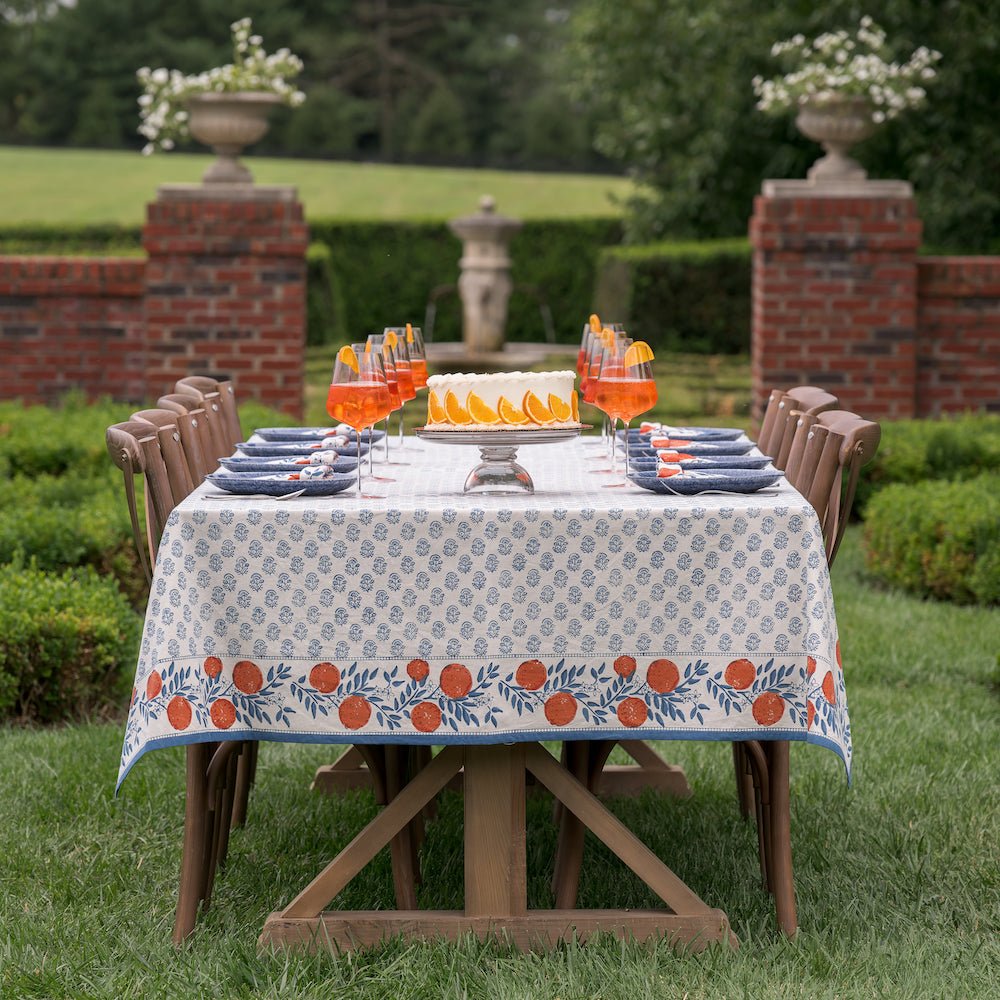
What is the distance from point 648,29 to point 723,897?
14.3m

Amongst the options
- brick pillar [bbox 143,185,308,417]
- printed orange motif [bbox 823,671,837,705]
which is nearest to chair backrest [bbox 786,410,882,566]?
printed orange motif [bbox 823,671,837,705]

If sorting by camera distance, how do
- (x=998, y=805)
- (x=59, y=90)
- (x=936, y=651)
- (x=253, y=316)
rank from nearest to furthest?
(x=998, y=805), (x=936, y=651), (x=253, y=316), (x=59, y=90)

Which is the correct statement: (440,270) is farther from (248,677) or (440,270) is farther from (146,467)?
(248,677)

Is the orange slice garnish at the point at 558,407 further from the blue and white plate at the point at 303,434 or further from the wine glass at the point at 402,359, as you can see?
the blue and white plate at the point at 303,434

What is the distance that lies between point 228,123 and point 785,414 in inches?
215

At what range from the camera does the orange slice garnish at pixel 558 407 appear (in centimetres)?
329

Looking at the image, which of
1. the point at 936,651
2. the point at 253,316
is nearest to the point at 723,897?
the point at 936,651

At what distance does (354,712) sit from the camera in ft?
9.94

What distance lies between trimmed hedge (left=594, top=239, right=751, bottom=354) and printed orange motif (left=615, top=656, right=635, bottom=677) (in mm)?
11980

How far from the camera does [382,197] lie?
26.3 metres

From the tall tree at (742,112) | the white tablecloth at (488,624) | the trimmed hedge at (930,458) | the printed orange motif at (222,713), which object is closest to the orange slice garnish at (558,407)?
the white tablecloth at (488,624)

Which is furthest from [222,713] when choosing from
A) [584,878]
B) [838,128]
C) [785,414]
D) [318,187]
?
[318,187]

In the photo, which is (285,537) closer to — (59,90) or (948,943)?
(948,943)

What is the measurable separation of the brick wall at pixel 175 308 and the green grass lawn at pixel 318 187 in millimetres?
15442
